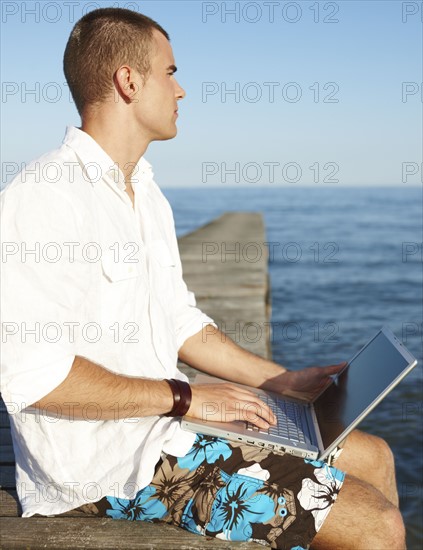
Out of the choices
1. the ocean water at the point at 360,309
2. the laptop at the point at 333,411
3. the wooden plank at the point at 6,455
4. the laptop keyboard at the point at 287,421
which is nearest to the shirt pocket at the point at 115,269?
the laptop at the point at 333,411

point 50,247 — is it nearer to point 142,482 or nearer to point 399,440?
point 142,482

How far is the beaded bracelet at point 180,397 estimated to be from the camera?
241 cm

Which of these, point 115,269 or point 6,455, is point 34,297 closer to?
point 115,269

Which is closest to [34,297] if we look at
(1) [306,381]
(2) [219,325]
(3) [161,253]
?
(3) [161,253]

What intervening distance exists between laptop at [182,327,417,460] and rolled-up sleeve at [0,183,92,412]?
582mm

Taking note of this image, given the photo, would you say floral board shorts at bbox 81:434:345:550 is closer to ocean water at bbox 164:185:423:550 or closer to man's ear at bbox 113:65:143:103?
man's ear at bbox 113:65:143:103

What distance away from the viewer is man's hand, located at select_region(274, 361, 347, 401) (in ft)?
10.2

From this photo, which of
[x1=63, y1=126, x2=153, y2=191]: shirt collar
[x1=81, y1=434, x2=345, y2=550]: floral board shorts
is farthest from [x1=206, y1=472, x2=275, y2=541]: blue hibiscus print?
[x1=63, y1=126, x2=153, y2=191]: shirt collar

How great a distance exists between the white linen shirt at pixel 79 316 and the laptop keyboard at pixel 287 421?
1.16 ft

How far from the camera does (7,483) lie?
9.60ft

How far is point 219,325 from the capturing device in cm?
646

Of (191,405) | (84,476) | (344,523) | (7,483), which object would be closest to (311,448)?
(344,523)

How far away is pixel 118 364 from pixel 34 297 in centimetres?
44

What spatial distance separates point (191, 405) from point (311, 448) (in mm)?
442
